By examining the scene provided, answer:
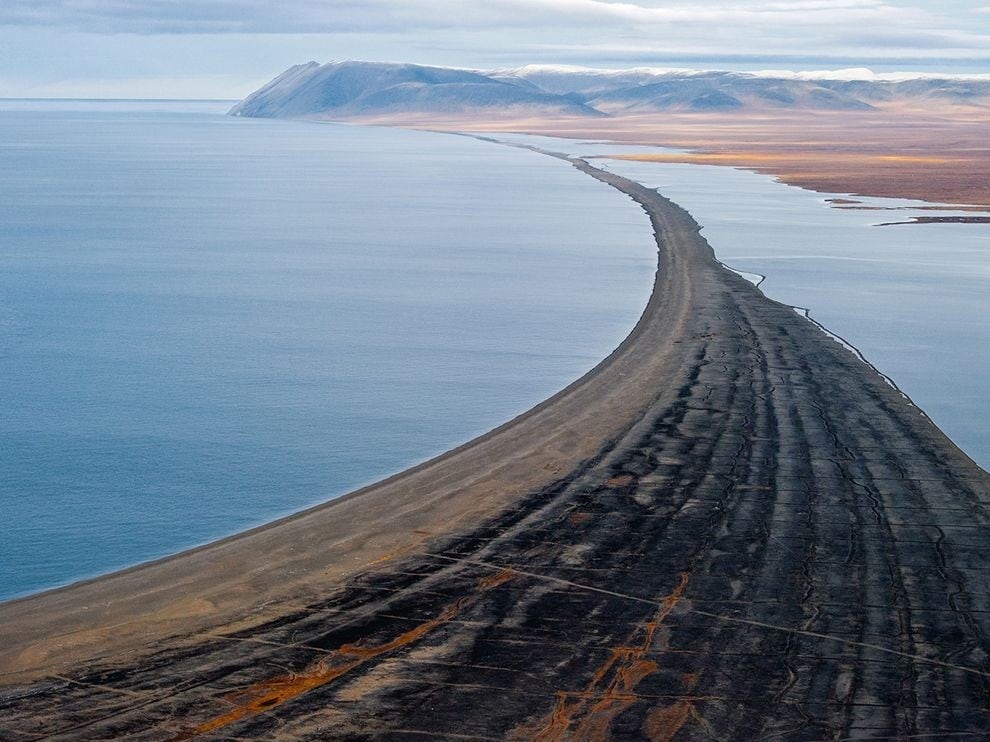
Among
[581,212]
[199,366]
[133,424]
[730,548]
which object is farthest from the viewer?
[581,212]

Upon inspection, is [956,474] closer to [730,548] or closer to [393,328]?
[730,548]

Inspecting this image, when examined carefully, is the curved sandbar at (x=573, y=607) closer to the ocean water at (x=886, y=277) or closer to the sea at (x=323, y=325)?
the sea at (x=323, y=325)

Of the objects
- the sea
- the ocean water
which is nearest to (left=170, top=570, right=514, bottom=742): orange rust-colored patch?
the sea

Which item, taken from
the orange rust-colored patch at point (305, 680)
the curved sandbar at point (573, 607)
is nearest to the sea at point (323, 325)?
the curved sandbar at point (573, 607)

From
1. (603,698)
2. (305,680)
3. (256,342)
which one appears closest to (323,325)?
(256,342)

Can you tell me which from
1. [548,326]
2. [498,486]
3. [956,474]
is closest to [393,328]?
[548,326]
